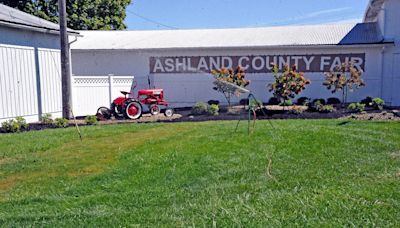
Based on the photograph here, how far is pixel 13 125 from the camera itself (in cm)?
1044

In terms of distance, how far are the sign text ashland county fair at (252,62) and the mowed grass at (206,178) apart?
305 inches

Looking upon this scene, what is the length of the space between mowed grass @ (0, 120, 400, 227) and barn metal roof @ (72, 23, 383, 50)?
333 inches

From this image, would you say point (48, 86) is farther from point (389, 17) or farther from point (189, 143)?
point (389, 17)

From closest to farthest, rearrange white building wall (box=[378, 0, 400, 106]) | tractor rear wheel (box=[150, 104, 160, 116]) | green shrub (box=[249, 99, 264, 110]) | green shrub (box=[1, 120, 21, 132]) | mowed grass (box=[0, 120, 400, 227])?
mowed grass (box=[0, 120, 400, 227]), green shrub (box=[249, 99, 264, 110]), green shrub (box=[1, 120, 21, 132]), tractor rear wheel (box=[150, 104, 160, 116]), white building wall (box=[378, 0, 400, 106])

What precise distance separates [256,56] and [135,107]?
6.91 metres

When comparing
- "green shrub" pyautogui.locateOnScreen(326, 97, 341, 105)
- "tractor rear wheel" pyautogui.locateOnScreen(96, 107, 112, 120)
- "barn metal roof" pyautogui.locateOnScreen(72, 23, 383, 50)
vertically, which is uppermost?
"barn metal roof" pyautogui.locateOnScreen(72, 23, 383, 50)

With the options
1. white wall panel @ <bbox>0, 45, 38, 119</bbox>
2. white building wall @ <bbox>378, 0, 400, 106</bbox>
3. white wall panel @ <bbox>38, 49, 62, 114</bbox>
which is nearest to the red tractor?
white wall panel @ <bbox>38, 49, 62, 114</bbox>

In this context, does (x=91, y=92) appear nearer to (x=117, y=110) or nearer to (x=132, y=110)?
(x=117, y=110)

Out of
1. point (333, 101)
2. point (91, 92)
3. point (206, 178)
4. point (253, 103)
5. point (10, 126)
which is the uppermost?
point (91, 92)

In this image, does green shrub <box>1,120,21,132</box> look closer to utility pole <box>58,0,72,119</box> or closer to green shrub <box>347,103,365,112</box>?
utility pole <box>58,0,72,119</box>

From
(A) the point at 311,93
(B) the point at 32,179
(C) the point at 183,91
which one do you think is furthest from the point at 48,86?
(A) the point at 311,93

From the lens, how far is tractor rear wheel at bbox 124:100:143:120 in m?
12.8

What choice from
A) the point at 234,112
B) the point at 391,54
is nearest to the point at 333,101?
the point at 391,54

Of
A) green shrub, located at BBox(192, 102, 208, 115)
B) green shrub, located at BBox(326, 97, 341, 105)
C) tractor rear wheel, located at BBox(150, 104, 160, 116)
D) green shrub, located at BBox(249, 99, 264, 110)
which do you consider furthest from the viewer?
green shrub, located at BBox(326, 97, 341, 105)
